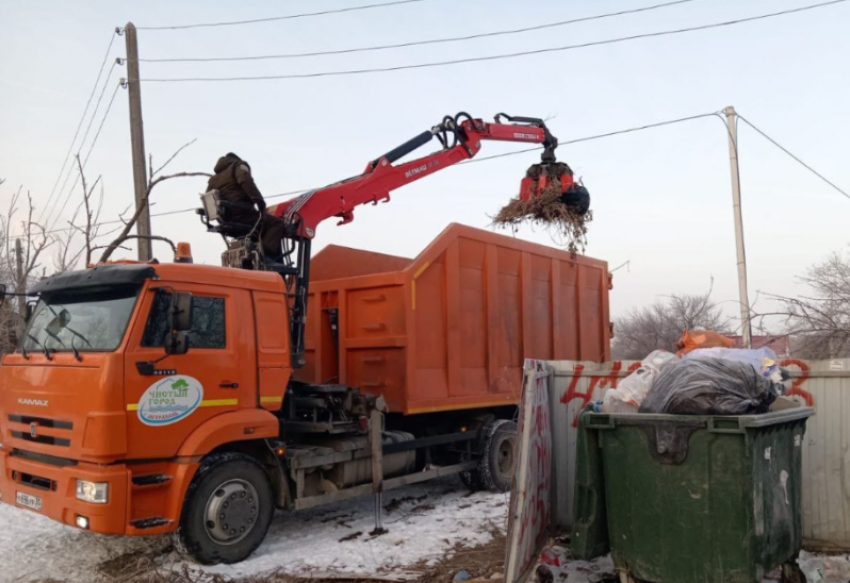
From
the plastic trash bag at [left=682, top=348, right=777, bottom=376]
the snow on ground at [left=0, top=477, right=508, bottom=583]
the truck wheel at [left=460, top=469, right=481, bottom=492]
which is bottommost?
the snow on ground at [left=0, top=477, right=508, bottom=583]

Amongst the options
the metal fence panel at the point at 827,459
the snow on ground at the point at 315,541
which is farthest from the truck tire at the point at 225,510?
the metal fence panel at the point at 827,459

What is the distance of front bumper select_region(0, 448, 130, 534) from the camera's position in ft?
15.8

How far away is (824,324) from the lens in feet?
25.3

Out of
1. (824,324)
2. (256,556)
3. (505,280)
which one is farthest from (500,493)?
(824,324)

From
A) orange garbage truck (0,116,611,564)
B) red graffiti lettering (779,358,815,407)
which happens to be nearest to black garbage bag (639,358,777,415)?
red graffiti lettering (779,358,815,407)

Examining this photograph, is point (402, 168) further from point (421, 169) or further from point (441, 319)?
point (441, 319)

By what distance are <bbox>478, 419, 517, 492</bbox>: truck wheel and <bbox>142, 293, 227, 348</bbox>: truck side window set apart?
3598mm

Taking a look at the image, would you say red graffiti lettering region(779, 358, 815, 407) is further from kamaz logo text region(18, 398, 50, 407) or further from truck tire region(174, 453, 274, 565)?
kamaz logo text region(18, 398, 50, 407)

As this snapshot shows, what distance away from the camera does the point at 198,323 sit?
218 inches

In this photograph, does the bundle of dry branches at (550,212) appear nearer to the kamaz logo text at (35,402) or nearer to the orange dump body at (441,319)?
the orange dump body at (441,319)

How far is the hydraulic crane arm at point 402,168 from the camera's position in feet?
22.5

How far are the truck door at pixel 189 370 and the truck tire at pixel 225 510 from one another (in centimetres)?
37

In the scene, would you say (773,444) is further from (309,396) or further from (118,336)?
(118,336)

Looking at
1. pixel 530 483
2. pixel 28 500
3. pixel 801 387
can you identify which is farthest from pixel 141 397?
pixel 801 387
